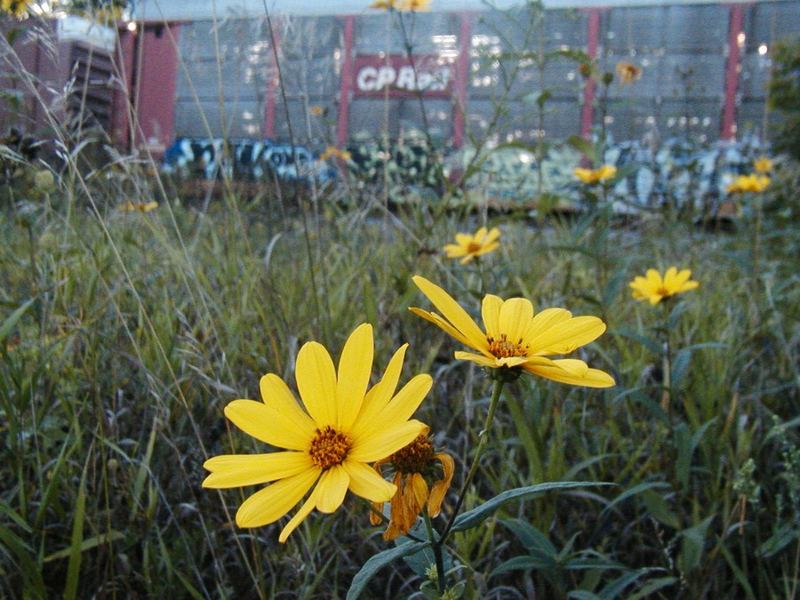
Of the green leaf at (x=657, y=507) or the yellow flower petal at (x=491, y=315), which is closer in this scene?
the yellow flower petal at (x=491, y=315)

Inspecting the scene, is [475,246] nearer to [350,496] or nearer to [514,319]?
[350,496]

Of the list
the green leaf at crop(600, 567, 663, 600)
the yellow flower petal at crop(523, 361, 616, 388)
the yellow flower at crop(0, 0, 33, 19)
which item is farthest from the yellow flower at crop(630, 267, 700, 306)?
the yellow flower at crop(0, 0, 33, 19)

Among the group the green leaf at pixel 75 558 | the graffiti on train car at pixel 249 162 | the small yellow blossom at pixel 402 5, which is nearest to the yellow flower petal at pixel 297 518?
the green leaf at pixel 75 558

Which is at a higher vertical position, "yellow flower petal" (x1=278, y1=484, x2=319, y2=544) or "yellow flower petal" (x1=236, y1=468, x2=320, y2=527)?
"yellow flower petal" (x1=278, y1=484, x2=319, y2=544)

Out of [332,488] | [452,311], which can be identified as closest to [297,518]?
[332,488]

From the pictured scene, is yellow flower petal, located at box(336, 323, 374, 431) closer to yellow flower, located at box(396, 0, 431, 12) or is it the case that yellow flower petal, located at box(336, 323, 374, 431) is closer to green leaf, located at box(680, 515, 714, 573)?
green leaf, located at box(680, 515, 714, 573)

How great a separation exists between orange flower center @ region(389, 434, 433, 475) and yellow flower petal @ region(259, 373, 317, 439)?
0.06 m

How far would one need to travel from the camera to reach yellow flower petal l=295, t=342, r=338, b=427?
1.78 feet

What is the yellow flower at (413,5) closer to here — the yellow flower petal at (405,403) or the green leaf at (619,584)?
the green leaf at (619,584)

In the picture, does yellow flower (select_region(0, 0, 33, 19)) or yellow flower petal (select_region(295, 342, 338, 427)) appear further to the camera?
yellow flower (select_region(0, 0, 33, 19))

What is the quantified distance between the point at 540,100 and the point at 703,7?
7.46 m

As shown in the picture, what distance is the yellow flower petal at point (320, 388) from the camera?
54 cm

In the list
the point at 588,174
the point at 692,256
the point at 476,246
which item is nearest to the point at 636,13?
the point at 692,256

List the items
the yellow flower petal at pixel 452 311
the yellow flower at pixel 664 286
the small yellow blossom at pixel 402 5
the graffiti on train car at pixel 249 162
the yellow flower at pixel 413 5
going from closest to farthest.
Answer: the yellow flower petal at pixel 452 311
the yellow flower at pixel 664 286
the graffiti on train car at pixel 249 162
the small yellow blossom at pixel 402 5
the yellow flower at pixel 413 5
